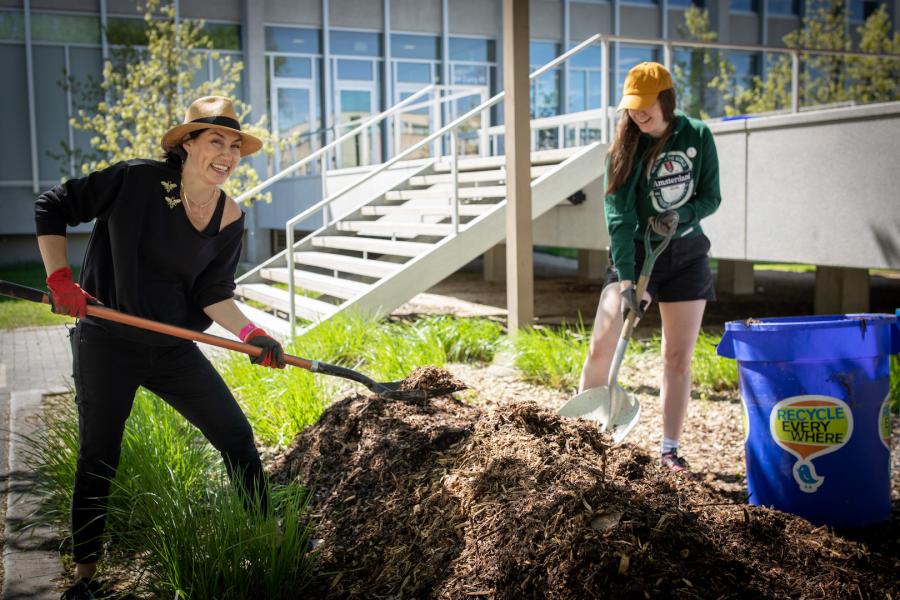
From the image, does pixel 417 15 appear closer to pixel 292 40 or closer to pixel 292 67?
pixel 292 40

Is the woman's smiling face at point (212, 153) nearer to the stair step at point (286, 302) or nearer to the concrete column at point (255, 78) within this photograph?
the stair step at point (286, 302)

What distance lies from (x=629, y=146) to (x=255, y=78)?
18.7 m

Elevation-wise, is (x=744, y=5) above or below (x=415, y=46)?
above

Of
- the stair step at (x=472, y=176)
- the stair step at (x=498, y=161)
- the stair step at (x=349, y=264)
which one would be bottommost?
the stair step at (x=349, y=264)

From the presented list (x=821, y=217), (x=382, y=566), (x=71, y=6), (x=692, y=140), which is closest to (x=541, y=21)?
(x=71, y=6)

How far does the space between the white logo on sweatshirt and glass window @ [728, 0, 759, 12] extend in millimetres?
25757

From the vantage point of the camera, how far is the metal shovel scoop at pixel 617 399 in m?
4.07

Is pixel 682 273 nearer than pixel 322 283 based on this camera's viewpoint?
Yes

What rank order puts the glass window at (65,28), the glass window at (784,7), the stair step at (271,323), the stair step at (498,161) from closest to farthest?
the stair step at (271,323)
the stair step at (498,161)
the glass window at (65,28)
the glass window at (784,7)

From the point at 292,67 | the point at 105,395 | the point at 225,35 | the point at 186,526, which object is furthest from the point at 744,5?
the point at 186,526

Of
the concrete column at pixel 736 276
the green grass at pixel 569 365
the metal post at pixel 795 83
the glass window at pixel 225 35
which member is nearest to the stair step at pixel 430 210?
the green grass at pixel 569 365

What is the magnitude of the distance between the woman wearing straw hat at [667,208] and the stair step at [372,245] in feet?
15.5

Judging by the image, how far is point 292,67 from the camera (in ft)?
72.9

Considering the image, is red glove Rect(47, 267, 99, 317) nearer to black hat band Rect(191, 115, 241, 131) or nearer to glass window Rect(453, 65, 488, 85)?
black hat band Rect(191, 115, 241, 131)
